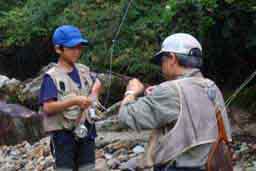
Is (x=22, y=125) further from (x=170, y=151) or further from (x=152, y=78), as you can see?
(x=170, y=151)

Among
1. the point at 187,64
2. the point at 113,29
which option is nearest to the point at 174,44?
the point at 187,64

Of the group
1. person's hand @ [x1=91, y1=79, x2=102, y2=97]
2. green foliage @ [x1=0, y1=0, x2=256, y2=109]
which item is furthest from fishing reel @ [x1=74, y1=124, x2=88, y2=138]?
green foliage @ [x1=0, y1=0, x2=256, y2=109]

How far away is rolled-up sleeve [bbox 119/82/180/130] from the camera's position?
3541 mm

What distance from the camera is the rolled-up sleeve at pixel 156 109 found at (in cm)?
354

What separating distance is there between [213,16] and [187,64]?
17.1 feet

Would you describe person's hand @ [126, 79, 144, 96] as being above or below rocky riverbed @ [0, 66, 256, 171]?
above

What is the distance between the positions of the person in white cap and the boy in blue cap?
116 centimetres

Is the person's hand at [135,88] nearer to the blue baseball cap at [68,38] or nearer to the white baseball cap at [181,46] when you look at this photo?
the white baseball cap at [181,46]

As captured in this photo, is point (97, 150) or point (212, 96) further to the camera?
point (97, 150)

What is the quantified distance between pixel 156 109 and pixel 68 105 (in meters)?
1.31

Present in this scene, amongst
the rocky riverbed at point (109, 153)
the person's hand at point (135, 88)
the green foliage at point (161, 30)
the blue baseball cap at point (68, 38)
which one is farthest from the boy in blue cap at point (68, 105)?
the green foliage at point (161, 30)

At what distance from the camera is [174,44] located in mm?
3684

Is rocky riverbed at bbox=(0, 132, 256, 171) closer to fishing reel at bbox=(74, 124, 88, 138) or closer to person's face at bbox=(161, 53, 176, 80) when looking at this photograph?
fishing reel at bbox=(74, 124, 88, 138)

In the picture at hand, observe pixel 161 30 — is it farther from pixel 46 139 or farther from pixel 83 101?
pixel 83 101
